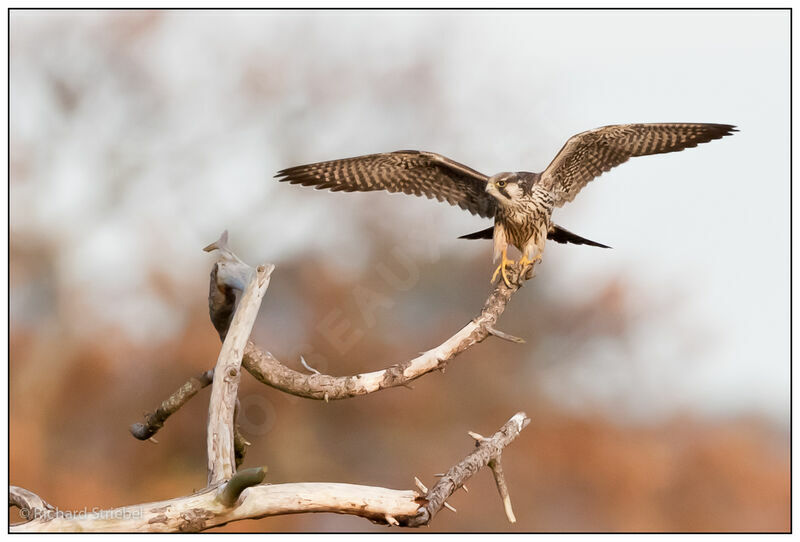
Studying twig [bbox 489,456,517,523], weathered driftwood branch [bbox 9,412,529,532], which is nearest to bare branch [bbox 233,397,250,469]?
weathered driftwood branch [bbox 9,412,529,532]

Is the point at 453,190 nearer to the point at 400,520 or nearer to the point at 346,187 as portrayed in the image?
the point at 346,187

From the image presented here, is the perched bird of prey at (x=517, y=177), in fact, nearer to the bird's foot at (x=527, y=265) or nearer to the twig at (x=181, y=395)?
the bird's foot at (x=527, y=265)

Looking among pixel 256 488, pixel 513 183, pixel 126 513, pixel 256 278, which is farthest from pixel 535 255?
pixel 126 513

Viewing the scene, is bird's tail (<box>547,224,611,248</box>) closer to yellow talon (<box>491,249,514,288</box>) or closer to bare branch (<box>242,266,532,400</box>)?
yellow talon (<box>491,249,514,288</box>)

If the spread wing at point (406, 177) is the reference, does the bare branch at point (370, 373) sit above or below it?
below

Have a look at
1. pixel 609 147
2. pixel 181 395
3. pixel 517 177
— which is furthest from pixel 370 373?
pixel 609 147

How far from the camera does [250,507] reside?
8.89 ft

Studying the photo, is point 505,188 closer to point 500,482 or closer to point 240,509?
point 500,482

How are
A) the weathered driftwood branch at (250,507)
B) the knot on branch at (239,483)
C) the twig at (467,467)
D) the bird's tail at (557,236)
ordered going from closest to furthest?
the knot on branch at (239,483) → the weathered driftwood branch at (250,507) → the twig at (467,467) → the bird's tail at (557,236)

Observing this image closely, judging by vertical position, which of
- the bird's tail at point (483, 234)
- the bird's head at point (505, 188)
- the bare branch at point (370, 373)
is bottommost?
the bare branch at point (370, 373)

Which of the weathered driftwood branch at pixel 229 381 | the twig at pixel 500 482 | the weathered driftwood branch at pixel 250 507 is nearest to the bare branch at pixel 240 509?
the weathered driftwood branch at pixel 250 507

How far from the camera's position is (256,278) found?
3.19m

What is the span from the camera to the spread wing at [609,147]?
388cm

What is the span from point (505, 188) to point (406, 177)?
67cm
